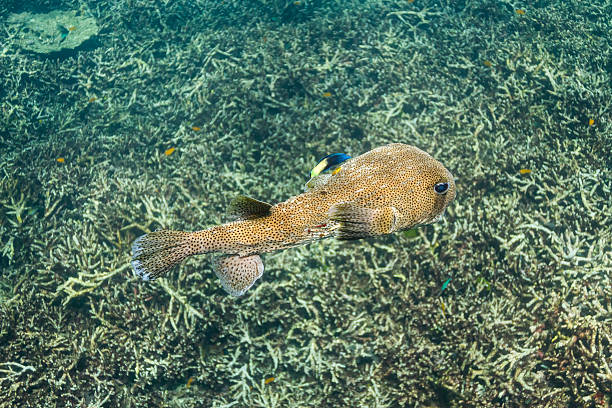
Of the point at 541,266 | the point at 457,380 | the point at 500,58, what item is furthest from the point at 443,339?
the point at 500,58

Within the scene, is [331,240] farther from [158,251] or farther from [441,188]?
[158,251]

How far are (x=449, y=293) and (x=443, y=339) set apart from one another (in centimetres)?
56

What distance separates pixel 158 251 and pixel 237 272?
0.49 metres

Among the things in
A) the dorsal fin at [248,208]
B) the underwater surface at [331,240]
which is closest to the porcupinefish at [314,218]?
the dorsal fin at [248,208]

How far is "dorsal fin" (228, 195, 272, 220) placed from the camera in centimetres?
225

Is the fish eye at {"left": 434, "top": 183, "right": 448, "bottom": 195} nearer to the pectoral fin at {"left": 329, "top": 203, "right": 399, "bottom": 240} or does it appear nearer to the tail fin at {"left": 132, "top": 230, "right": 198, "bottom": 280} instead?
the pectoral fin at {"left": 329, "top": 203, "right": 399, "bottom": 240}

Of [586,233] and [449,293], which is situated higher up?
[586,233]

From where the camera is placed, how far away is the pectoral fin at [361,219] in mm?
2150

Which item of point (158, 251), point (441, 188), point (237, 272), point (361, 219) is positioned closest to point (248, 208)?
point (237, 272)

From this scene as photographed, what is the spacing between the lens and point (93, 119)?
8.69 m

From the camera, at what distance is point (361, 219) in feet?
7.04

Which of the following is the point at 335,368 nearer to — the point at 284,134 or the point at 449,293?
the point at 449,293

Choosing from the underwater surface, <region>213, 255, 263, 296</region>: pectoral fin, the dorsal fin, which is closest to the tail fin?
<region>213, 255, 263, 296</region>: pectoral fin

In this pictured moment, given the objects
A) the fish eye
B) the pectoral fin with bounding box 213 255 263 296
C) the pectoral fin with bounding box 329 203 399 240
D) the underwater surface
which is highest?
the fish eye
